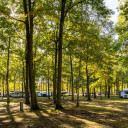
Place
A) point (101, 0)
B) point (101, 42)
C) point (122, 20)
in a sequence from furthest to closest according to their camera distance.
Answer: point (122, 20) → point (101, 42) → point (101, 0)

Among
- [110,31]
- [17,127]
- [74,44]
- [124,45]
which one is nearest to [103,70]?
[124,45]

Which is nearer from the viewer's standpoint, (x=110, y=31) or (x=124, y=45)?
(x=110, y=31)

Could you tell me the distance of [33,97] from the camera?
1273 centimetres

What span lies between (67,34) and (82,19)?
2.63 metres

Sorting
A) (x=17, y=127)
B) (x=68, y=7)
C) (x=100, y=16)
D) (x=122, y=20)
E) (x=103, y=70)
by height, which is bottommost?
(x=17, y=127)

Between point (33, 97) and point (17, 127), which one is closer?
point (17, 127)

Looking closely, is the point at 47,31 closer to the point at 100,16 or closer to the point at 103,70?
the point at 100,16

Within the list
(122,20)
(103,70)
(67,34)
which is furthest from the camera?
(103,70)

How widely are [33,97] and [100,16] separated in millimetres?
9640

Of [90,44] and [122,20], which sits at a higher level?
[122,20]

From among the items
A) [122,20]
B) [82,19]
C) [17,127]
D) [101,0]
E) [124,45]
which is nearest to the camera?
[17,127]

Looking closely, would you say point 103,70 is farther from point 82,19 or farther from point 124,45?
point 82,19

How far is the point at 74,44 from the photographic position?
622 inches

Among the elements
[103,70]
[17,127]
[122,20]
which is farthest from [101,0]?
[103,70]
